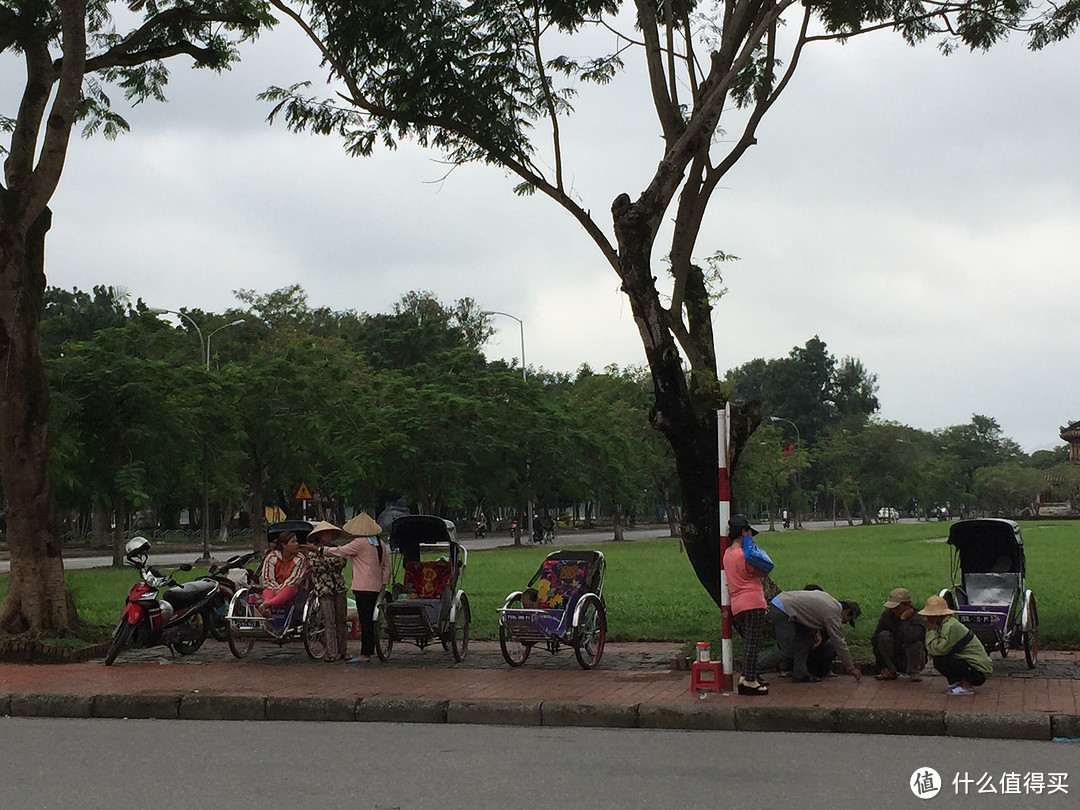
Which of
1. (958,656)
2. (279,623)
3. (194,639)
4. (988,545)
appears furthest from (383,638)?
(988,545)

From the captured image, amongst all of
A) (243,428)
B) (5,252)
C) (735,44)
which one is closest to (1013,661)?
(735,44)

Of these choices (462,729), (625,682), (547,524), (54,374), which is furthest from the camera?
(547,524)

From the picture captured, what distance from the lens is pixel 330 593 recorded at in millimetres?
12641

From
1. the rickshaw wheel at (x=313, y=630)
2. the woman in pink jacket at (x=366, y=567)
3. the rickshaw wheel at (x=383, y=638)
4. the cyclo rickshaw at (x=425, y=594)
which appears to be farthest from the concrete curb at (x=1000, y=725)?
the rickshaw wheel at (x=313, y=630)

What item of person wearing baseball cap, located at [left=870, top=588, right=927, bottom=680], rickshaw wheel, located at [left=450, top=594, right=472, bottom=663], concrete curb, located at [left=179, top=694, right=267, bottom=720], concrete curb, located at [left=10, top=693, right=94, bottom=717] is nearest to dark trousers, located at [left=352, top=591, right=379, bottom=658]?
rickshaw wheel, located at [left=450, top=594, right=472, bottom=663]

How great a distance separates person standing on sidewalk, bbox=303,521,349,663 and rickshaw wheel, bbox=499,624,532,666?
5.77ft

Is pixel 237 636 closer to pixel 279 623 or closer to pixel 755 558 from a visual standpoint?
pixel 279 623

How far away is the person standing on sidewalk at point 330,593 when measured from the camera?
12.6 metres

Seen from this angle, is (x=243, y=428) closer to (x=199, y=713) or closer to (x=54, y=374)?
(x=54, y=374)

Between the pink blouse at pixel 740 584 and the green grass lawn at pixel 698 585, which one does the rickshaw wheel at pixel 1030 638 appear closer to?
the green grass lawn at pixel 698 585

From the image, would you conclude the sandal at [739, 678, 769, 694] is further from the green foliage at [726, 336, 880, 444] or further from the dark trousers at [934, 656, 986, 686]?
the green foliage at [726, 336, 880, 444]

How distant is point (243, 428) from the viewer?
37938 mm

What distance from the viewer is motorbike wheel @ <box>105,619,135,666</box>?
12570 millimetres

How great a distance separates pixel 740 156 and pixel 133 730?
26.7 feet
